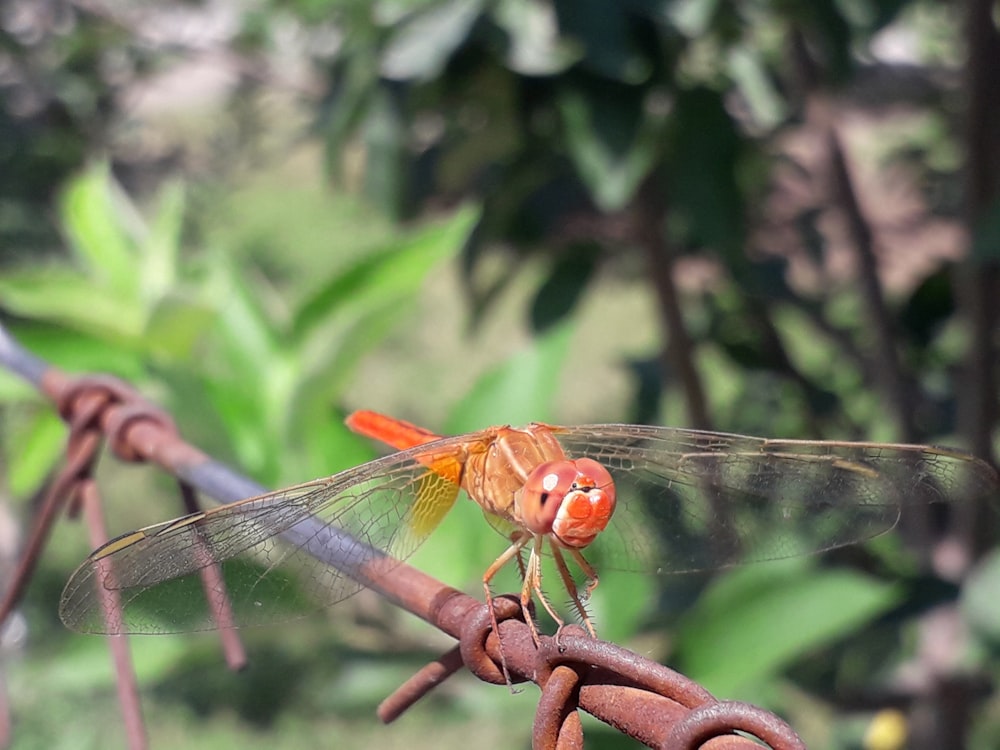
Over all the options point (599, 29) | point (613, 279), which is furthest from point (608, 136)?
point (613, 279)

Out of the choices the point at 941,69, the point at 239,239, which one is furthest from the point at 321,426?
the point at 239,239

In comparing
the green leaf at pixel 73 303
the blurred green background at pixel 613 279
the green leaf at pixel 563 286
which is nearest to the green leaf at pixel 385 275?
the blurred green background at pixel 613 279

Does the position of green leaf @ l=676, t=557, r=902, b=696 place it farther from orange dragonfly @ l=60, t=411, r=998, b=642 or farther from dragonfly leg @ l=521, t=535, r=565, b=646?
dragonfly leg @ l=521, t=535, r=565, b=646

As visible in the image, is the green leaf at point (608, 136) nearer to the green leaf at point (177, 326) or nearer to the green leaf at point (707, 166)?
the green leaf at point (707, 166)

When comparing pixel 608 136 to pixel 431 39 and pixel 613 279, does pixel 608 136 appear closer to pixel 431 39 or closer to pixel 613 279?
pixel 431 39

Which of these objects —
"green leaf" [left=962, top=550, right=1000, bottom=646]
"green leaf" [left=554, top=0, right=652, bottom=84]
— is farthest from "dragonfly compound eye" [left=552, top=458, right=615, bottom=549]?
"green leaf" [left=962, top=550, right=1000, bottom=646]

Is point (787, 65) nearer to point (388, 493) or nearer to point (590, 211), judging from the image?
point (590, 211)

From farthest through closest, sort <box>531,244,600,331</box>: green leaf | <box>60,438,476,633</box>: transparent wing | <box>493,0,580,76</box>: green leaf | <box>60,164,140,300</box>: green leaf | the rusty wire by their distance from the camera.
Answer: <box>531,244,600,331</box>: green leaf
<box>60,164,140,300</box>: green leaf
<box>493,0,580,76</box>: green leaf
<box>60,438,476,633</box>: transparent wing
the rusty wire
